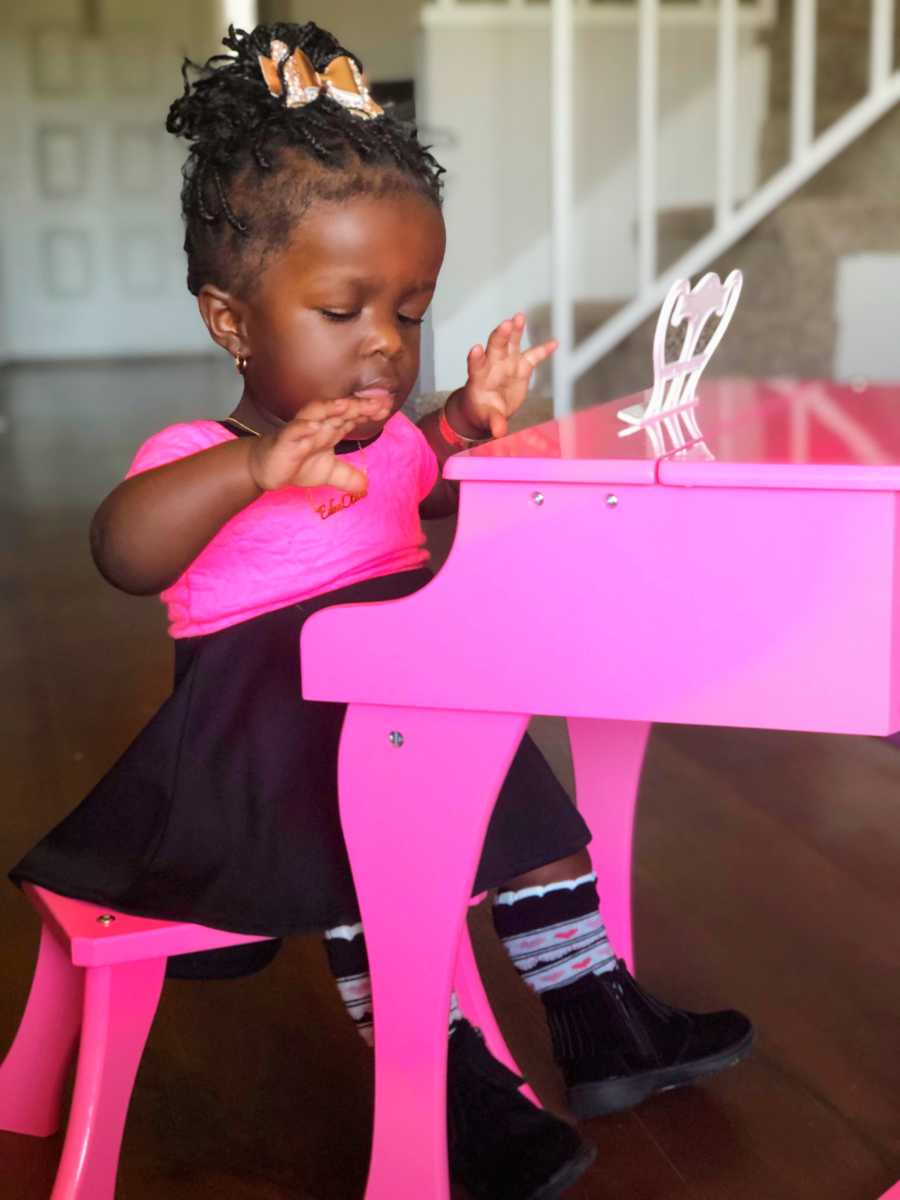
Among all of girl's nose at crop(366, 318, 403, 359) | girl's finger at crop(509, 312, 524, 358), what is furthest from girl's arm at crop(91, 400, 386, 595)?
girl's finger at crop(509, 312, 524, 358)

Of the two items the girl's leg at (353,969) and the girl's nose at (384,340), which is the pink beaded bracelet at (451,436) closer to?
the girl's nose at (384,340)

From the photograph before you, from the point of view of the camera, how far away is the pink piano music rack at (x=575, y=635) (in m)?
0.85

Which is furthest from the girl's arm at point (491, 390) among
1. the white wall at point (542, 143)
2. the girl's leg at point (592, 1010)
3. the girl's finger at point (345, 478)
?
the white wall at point (542, 143)

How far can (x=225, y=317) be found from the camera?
3.87 feet

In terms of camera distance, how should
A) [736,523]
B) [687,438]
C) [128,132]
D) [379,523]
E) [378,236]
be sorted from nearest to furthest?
[736,523], [687,438], [378,236], [379,523], [128,132]

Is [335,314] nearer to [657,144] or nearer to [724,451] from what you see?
[724,451]

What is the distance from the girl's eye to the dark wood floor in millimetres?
630

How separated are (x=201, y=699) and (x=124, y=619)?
2110 millimetres

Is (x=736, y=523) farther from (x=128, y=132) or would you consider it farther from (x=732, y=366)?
(x=128, y=132)

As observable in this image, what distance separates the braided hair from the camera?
113 cm

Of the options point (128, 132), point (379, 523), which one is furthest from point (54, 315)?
point (379, 523)

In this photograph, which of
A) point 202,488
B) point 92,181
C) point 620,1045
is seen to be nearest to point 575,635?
point 202,488

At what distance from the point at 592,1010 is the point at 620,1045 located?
0.05m

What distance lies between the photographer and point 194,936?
1043 millimetres
